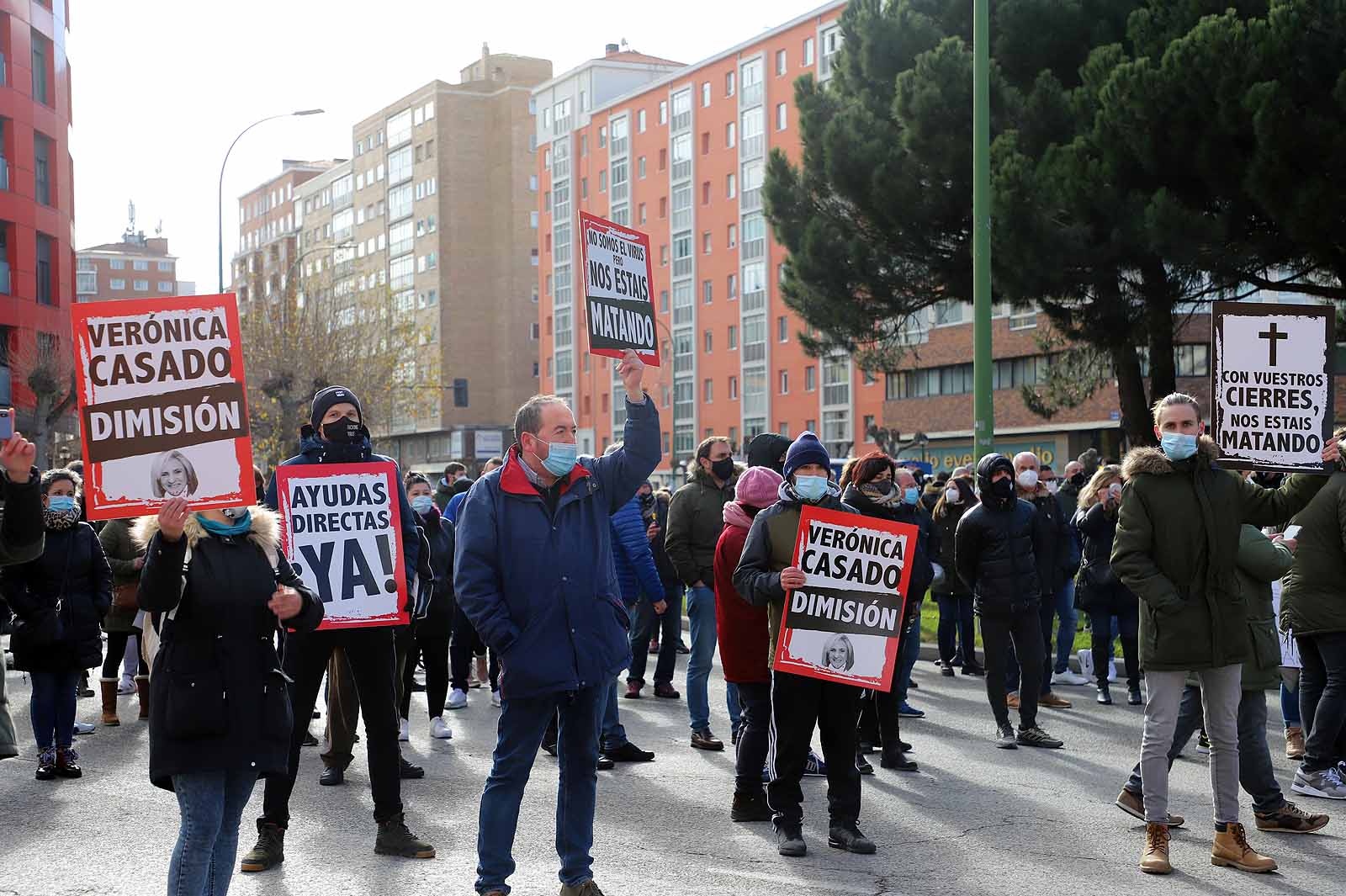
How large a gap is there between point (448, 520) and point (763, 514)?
4.22 metres

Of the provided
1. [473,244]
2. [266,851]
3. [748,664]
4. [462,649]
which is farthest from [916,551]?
[473,244]

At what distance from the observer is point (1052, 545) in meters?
12.3

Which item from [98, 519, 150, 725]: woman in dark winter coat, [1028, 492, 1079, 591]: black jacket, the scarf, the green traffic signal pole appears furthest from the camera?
the green traffic signal pole

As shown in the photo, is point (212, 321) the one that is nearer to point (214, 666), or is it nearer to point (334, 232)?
point (214, 666)

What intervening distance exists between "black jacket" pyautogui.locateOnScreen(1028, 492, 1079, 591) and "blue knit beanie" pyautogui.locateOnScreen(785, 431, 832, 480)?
17.1ft

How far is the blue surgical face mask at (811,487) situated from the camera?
277 inches

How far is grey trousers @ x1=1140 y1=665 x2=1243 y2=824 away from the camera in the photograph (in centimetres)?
659

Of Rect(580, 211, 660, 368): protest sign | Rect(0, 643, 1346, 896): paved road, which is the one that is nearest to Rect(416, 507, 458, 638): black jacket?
Rect(0, 643, 1346, 896): paved road

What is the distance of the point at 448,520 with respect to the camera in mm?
10891

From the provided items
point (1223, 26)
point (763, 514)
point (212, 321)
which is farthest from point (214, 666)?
point (1223, 26)

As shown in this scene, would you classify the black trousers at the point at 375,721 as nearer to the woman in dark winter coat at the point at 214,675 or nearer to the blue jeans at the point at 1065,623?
the woman in dark winter coat at the point at 214,675

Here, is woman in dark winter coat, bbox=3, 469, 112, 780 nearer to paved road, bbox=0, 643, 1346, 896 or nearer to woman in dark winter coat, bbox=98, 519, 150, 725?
paved road, bbox=0, 643, 1346, 896

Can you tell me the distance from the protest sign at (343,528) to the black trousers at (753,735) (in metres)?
1.76

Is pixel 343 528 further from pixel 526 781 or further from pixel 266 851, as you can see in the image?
pixel 526 781
